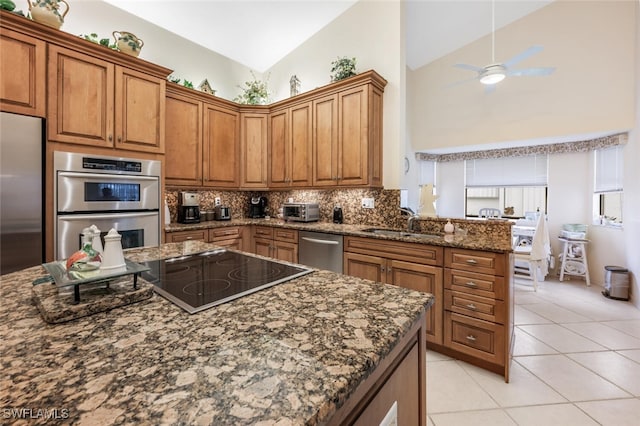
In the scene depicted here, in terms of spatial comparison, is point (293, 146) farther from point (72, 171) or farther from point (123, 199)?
point (72, 171)

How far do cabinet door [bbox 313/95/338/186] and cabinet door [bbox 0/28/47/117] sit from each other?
7.87ft

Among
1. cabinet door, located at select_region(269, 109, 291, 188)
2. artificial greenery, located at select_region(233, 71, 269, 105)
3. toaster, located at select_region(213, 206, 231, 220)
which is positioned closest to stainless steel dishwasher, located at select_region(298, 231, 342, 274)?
cabinet door, located at select_region(269, 109, 291, 188)

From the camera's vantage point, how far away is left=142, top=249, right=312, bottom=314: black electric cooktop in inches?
34.0

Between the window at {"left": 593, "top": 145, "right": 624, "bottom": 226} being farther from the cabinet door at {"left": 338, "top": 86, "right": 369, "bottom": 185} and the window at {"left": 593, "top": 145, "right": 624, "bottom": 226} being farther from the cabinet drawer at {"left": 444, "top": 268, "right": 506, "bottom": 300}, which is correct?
the cabinet door at {"left": 338, "top": 86, "right": 369, "bottom": 185}

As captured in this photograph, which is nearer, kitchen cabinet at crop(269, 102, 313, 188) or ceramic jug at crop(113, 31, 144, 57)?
ceramic jug at crop(113, 31, 144, 57)

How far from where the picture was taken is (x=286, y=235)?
315 centimetres

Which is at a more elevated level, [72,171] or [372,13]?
[372,13]

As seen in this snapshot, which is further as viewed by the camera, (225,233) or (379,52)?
(225,233)

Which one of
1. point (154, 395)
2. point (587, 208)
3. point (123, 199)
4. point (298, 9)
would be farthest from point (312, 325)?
point (587, 208)


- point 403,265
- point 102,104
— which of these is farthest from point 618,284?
point 102,104

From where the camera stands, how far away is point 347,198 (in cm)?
340

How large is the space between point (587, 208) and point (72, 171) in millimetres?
6760

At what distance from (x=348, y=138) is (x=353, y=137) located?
65mm

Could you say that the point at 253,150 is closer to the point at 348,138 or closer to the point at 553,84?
the point at 348,138
